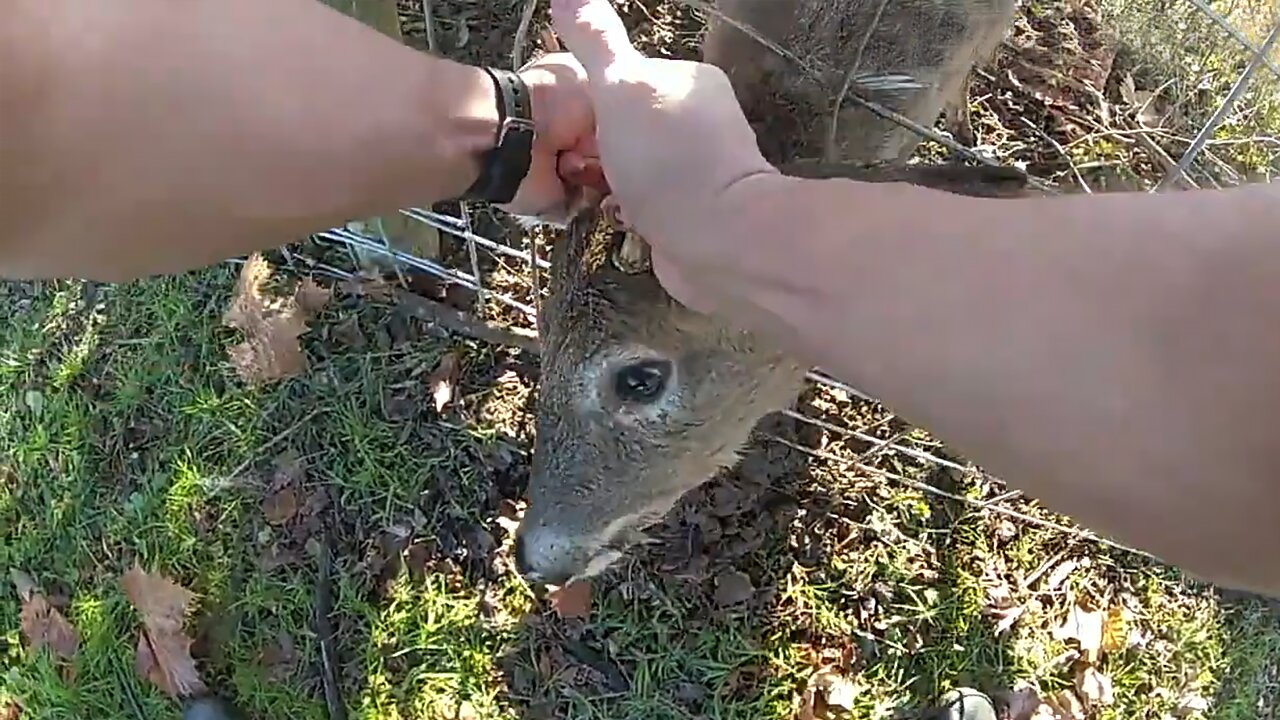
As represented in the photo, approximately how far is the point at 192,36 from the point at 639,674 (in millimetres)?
2317

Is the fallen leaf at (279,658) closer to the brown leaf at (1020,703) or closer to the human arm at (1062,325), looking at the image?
the brown leaf at (1020,703)

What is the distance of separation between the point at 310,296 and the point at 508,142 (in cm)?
174

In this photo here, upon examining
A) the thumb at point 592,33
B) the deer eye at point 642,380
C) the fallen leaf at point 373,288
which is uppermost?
the thumb at point 592,33

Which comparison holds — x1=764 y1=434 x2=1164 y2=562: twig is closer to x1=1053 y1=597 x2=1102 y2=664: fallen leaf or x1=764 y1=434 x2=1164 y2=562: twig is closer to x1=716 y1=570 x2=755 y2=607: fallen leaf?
x1=1053 y1=597 x2=1102 y2=664: fallen leaf

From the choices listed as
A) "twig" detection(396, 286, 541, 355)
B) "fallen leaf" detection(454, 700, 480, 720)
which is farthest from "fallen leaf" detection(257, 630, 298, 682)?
"twig" detection(396, 286, 541, 355)

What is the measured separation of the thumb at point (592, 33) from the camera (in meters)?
1.97

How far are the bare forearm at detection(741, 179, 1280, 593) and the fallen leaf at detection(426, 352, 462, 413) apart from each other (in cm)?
243

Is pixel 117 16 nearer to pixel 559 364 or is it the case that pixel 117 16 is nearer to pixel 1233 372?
pixel 559 364

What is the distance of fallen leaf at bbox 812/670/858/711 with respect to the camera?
354cm

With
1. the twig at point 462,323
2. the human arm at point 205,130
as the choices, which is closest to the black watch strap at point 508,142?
the human arm at point 205,130

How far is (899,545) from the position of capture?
370 centimetres

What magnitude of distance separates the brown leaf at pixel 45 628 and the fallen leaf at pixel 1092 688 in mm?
3093

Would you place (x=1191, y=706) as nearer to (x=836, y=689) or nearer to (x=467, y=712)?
(x=836, y=689)

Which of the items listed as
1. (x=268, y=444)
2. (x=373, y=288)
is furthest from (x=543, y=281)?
(x=268, y=444)
